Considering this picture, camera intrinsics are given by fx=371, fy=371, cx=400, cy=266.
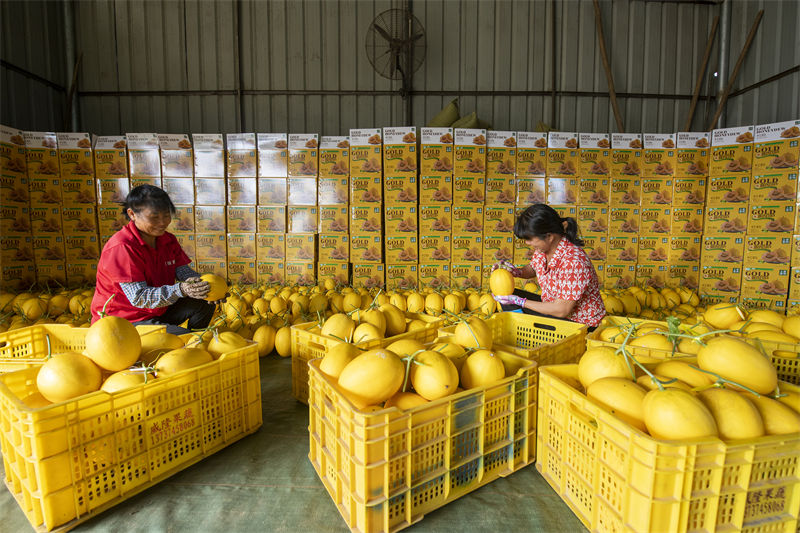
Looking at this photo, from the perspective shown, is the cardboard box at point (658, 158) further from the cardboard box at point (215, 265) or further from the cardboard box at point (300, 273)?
the cardboard box at point (215, 265)

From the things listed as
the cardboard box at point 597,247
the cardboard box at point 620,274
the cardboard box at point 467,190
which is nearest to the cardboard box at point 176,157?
the cardboard box at point 467,190

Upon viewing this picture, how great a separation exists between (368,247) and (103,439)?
4.11 meters

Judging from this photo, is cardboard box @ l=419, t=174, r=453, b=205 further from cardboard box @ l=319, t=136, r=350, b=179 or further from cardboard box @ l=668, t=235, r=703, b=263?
cardboard box @ l=668, t=235, r=703, b=263

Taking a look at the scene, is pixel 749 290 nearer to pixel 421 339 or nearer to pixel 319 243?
pixel 421 339

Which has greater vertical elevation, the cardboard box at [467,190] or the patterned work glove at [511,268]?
the cardboard box at [467,190]

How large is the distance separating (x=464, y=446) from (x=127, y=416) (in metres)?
1.41

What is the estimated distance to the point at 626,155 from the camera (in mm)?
5406

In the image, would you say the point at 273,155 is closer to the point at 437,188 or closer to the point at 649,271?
the point at 437,188

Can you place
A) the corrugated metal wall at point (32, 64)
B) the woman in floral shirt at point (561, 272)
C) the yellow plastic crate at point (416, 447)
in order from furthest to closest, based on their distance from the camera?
the corrugated metal wall at point (32, 64) < the woman in floral shirt at point (561, 272) < the yellow plastic crate at point (416, 447)

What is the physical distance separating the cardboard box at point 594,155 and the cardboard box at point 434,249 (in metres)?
2.24

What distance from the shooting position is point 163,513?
5.05 feet

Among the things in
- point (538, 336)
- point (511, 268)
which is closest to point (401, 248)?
point (511, 268)

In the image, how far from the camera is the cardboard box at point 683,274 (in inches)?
214

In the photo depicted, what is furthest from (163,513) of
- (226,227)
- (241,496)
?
(226,227)
